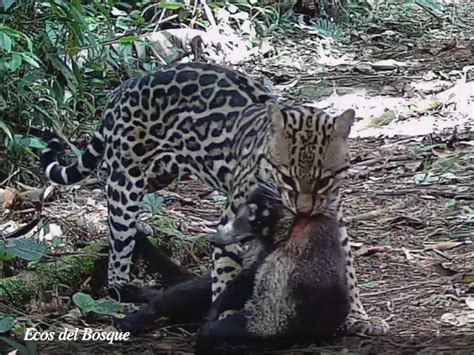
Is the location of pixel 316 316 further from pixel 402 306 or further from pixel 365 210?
pixel 365 210

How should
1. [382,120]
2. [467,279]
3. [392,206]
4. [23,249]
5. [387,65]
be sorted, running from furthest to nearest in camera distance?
[387,65] → [382,120] → [392,206] → [467,279] → [23,249]

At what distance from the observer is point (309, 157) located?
3547 mm

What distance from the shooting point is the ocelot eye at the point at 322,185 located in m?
3.52

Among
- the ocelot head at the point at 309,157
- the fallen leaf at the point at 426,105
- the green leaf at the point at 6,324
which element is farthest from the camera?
the fallen leaf at the point at 426,105

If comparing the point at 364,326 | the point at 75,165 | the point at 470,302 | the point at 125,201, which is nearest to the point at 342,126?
the point at 364,326

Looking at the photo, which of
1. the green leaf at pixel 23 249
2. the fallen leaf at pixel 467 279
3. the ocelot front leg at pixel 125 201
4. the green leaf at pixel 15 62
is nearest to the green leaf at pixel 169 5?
the green leaf at pixel 15 62

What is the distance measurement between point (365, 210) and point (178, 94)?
5.43 ft

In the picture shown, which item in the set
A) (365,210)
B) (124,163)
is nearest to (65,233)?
(124,163)

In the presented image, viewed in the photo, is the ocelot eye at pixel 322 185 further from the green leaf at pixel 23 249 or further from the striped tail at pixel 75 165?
the striped tail at pixel 75 165

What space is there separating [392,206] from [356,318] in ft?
6.82

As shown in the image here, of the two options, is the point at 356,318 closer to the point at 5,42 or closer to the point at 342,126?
the point at 342,126

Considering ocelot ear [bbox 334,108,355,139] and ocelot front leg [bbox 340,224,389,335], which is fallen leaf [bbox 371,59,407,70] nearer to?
ocelot front leg [bbox 340,224,389,335]

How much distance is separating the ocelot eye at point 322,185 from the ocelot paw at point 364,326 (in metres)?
0.63

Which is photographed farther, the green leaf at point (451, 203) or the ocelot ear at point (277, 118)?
the green leaf at point (451, 203)
